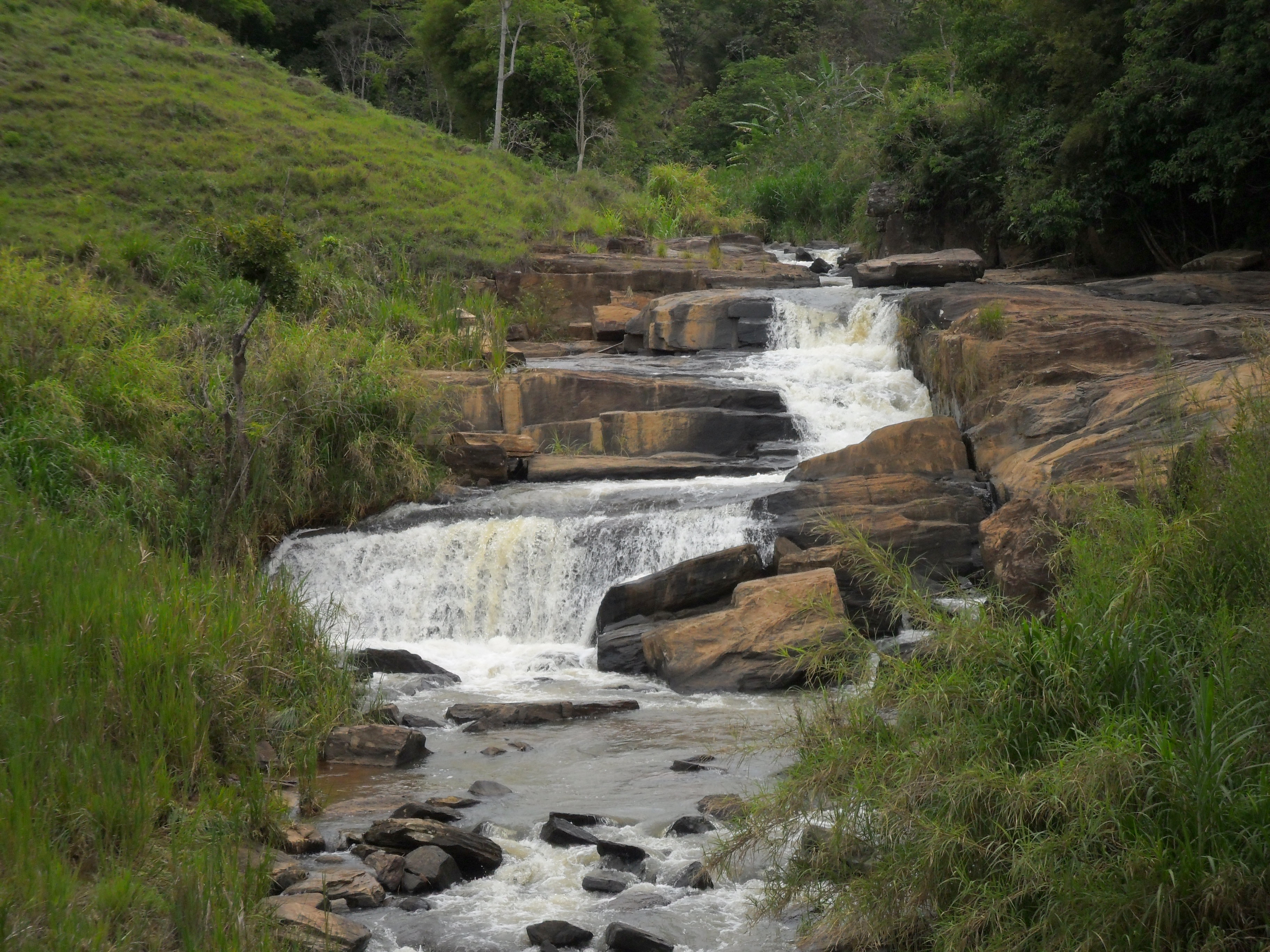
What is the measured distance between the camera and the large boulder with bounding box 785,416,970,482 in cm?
1294

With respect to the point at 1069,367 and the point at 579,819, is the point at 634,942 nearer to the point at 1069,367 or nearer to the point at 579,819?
the point at 579,819

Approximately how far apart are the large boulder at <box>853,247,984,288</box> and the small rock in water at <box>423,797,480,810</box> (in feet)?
47.9

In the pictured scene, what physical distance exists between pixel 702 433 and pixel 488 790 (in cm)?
851

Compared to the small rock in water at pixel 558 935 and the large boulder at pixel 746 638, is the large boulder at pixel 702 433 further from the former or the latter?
the small rock in water at pixel 558 935

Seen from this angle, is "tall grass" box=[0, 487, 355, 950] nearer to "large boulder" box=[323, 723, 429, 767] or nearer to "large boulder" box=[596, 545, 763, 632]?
"large boulder" box=[323, 723, 429, 767]

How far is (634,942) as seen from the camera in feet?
16.7

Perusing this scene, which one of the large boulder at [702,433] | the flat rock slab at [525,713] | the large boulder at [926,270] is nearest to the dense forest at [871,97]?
the large boulder at [926,270]

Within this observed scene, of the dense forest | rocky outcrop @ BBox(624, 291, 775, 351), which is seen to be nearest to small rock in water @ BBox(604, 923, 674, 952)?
the dense forest

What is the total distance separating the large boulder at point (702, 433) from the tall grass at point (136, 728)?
6898 millimetres

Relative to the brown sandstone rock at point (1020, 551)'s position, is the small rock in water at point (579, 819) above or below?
below

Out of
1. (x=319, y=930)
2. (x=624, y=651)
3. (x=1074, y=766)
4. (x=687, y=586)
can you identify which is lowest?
(x=624, y=651)

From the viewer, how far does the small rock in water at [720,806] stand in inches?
252

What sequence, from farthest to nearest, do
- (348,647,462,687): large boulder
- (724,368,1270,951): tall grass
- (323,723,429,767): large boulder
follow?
(348,647,462,687): large boulder → (323,723,429,767): large boulder → (724,368,1270,951): tall grass

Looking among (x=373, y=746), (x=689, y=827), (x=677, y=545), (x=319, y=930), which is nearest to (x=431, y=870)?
(x=319, y=930)
